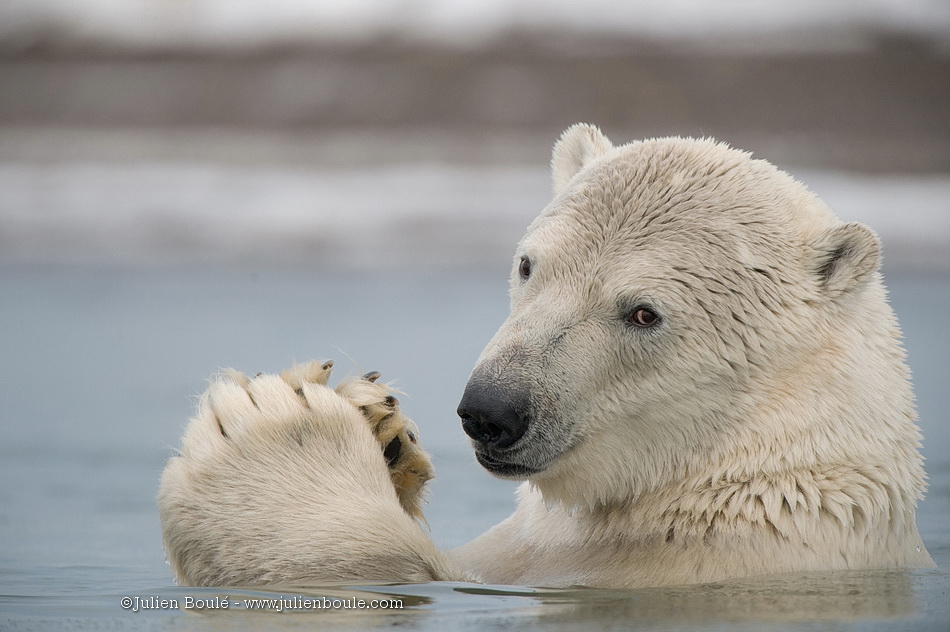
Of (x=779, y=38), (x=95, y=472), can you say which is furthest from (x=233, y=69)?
(x=95, y=472)

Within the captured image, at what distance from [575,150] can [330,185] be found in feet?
38.3

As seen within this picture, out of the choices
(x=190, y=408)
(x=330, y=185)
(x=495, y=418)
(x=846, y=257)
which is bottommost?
(x=495, y=418)

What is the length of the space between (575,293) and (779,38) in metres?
19.3

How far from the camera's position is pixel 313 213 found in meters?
14.5

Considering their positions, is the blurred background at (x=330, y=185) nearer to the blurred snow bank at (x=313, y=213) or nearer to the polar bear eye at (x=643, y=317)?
the blurred snow bank at (x=313, y=213)

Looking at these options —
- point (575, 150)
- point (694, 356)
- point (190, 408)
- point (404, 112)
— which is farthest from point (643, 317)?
point (404, 112)

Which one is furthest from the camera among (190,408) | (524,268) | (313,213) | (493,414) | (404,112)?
(404,112)

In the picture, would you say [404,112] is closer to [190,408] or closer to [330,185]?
[330,185]

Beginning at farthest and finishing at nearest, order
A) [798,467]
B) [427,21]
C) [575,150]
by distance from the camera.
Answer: [427,21] → [575,150] → [798,467]

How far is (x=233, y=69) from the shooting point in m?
21.1

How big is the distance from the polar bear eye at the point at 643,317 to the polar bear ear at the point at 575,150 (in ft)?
2.63

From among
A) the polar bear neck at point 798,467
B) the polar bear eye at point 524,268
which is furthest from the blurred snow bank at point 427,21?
the polar bear neck at point 798,467

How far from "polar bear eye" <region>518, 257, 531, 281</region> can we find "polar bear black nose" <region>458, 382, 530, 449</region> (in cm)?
53

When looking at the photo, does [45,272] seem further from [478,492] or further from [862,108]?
[862,108]
